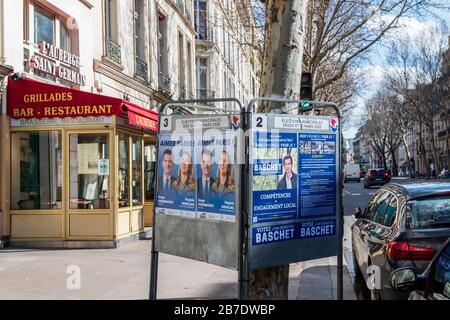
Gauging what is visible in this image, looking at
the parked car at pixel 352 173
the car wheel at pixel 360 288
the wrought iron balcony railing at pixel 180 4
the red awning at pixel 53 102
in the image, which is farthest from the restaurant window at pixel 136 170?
the parked car at pixel 352 173

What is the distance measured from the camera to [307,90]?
30.0ft

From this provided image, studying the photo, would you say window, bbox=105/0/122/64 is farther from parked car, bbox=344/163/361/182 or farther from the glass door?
parked car, bbox=344/163/361/182

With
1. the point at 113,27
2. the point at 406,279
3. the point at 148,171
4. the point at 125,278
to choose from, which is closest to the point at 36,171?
the point at 148,171

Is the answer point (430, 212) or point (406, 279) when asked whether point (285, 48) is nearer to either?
point (430, 212)

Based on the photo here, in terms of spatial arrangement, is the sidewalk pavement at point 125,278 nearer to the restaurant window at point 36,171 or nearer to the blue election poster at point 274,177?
the restaurant window at point 36,171

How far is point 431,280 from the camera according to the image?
11.2 ft

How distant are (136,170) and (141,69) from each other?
6.08 m

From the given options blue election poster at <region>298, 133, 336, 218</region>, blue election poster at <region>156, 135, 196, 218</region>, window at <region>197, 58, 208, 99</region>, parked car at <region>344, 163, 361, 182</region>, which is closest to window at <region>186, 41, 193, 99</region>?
window at <region>197, 58, 208, 99</region>

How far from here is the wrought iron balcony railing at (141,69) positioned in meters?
17.8

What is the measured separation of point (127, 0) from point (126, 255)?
9784 mm

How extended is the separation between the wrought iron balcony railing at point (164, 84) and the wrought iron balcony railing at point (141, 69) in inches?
73.4

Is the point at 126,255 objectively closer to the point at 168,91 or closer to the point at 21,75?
the point at 21,75
